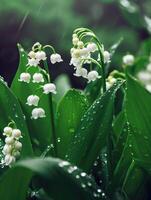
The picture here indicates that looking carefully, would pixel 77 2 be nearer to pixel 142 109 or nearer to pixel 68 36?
pixel 68 36

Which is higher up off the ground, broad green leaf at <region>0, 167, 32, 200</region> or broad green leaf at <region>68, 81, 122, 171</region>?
broad green leaf at <region>68, 81, 122, 171</region>

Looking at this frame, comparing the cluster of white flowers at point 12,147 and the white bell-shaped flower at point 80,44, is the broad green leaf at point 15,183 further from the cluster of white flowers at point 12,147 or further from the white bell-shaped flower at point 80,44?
the white bell-shaped flower at point 80,44

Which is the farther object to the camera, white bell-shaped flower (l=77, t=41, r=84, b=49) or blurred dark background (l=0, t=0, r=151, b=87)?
blurred dark background (l=0, t=0, r=151, b=87)

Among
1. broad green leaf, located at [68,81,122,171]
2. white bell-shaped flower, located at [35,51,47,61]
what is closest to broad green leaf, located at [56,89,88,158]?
Result: broad green leaf, located at [68,81,122,171]

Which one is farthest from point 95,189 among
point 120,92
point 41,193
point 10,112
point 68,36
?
point 68,36

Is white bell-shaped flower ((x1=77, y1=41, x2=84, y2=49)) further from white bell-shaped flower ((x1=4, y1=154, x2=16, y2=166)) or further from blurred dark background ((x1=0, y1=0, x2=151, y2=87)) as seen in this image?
blurred dark background ((x1=0, y1=0, x2=151, y2=87))

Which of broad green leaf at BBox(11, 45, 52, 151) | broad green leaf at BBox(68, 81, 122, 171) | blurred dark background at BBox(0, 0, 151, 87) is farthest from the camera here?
blurred dark background at BBox(0, 0, 151, 87)

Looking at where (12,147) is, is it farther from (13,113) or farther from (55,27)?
(55,27)
